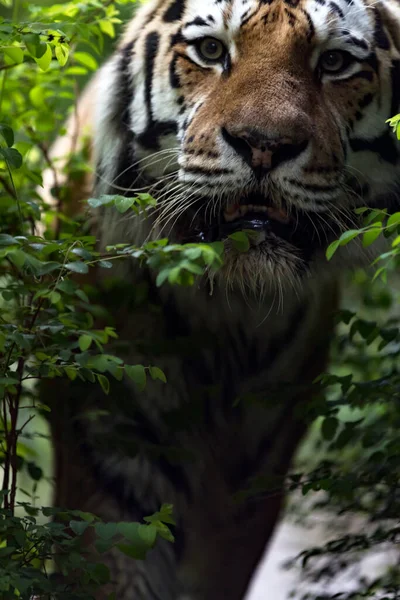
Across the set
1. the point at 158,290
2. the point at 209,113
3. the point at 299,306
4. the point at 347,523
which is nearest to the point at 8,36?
the point at 209,113

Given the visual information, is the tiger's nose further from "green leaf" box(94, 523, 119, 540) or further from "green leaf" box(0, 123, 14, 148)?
"green leaf" box(94, 523, 119, 540)

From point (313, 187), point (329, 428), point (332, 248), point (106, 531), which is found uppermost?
point (313, 187)

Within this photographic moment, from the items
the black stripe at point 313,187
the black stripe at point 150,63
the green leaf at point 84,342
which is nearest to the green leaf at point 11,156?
the green leaf at point 84,342

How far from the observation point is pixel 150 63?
2.38 metres

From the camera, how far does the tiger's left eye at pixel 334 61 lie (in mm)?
2043

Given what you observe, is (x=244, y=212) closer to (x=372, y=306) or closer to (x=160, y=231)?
(x=160, y=231)

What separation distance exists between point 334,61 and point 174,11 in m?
0.51

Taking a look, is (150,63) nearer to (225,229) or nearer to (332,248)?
(225,229)

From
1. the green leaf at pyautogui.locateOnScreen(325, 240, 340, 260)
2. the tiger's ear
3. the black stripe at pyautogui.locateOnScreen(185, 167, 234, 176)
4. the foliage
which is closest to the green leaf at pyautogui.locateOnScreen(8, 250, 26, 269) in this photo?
the foliage

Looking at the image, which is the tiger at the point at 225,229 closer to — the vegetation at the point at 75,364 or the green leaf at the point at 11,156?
the vegetation at the point at 75,364

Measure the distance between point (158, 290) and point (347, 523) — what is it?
88 cm

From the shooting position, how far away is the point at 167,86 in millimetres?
2266

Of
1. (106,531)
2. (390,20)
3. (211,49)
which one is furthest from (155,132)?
(106,531)

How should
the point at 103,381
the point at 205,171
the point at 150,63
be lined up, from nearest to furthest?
the point at 103,381, the point at 205,171, the point at 150,63
